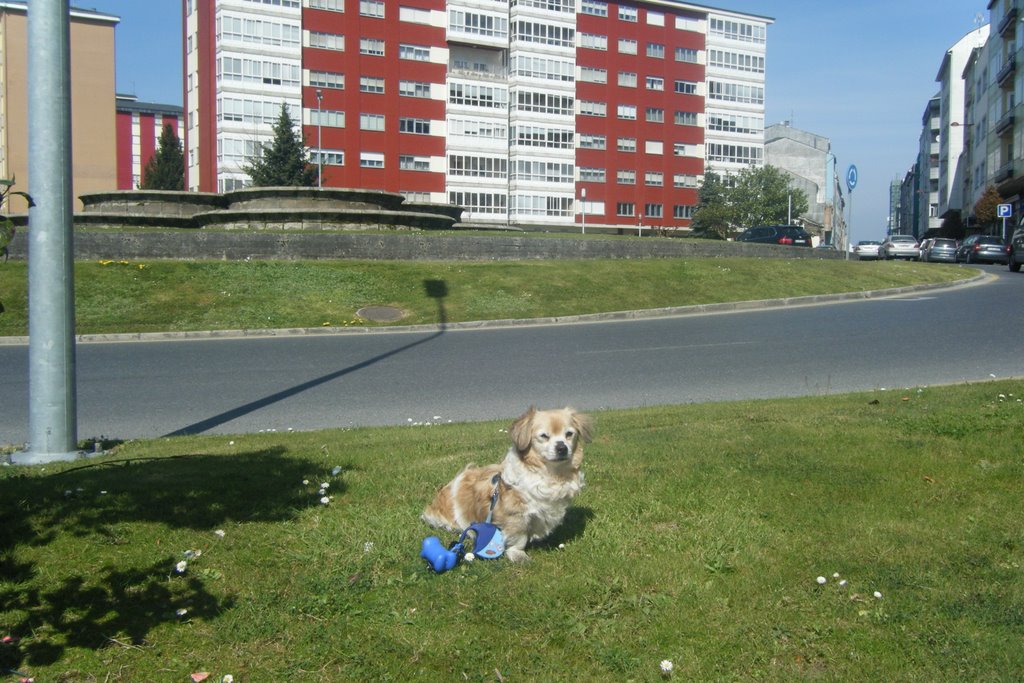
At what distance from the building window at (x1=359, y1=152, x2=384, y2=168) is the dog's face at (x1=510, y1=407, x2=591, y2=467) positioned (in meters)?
65.0

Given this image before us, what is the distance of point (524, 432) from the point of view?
4.32m

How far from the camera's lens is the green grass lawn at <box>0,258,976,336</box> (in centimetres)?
1830

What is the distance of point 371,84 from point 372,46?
2765 millimetres

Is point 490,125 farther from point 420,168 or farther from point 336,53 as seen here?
point 336,53

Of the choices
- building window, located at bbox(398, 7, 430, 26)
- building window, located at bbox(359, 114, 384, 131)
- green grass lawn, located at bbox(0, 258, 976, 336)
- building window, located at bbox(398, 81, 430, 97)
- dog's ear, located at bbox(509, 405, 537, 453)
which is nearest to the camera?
dog's ear, located at bbox(509, 405, 537, 453)

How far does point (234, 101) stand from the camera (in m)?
62.5

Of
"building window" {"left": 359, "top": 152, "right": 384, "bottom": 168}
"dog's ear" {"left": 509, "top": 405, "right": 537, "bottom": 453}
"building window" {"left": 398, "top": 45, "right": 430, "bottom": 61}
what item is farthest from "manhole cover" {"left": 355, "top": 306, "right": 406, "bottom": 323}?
"building window" {"left": 398, "top": 45, "right": 430, "bottom": 61}

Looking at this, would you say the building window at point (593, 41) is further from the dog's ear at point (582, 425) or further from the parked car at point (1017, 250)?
the dog's ear at point (582, 425)

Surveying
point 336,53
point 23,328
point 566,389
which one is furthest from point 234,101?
point 566,389

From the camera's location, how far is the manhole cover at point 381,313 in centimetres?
1875

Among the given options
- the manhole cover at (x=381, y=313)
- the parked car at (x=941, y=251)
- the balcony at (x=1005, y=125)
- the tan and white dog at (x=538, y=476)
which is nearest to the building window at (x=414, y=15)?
the parked car at (x=941, y=251)

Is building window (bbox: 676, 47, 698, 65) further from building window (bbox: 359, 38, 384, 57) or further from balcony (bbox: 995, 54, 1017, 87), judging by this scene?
building window (bbox: 359, 38, 384, 57)

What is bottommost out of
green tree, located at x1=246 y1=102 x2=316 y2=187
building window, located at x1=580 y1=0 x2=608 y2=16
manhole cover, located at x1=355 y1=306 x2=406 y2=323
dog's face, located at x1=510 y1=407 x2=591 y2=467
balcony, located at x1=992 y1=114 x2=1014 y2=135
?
manhole cover, located at x1=355 y1=306 x2=406 y2=323

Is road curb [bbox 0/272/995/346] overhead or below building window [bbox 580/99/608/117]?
below
